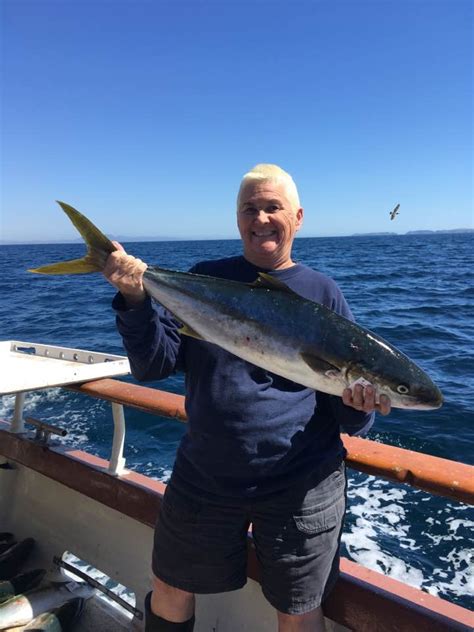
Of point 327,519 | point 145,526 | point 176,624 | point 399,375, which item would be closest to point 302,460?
point 327,519

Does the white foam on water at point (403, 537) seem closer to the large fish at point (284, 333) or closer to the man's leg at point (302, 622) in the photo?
the man's leg at point (302, 622)

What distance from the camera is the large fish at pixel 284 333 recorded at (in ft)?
7.21

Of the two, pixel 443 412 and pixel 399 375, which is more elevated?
pixel 399 375

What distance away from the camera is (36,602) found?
3.31m

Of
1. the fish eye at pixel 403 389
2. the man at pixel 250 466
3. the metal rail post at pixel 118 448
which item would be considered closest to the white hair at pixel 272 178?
the man at pixel 250 466

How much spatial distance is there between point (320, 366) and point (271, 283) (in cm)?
47

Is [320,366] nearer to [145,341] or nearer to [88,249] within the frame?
[145,341]

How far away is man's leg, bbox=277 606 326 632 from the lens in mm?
2238

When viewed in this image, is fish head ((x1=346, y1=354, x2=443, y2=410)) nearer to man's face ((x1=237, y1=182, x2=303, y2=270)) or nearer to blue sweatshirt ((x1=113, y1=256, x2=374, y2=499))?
blue sweatshirt ((x1=113, y1=256, x2=374, y2=499))

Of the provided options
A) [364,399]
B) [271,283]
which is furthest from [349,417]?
[271,283]

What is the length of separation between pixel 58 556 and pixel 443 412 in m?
7.51

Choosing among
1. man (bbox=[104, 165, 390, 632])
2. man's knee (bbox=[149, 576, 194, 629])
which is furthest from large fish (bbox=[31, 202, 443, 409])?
man's knee (bbox=[149, 576, 194, 629])

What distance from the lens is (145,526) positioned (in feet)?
10.8

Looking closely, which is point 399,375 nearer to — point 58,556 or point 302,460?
point 302,460
